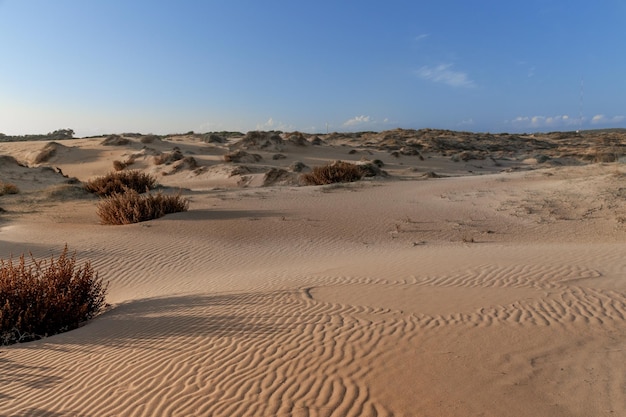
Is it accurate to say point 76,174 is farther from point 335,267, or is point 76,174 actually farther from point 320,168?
point 335,267

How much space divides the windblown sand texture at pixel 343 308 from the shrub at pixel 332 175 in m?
3.82

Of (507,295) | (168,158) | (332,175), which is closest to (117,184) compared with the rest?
(332,175)

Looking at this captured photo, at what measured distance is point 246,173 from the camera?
23250 millimetres

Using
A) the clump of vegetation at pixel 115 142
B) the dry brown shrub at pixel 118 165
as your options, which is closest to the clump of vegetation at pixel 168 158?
the dry brown shrub at pixel 118 165

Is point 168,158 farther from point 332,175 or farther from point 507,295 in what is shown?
point 507,295

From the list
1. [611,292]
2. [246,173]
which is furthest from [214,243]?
[246,173]

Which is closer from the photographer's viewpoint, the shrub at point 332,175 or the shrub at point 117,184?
the shrub at point 117,184

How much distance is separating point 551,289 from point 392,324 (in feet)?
9.01

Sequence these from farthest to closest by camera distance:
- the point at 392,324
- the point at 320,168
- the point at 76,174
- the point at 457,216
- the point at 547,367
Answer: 1. the point at 76,174
2. the point at 320,168
3. the point at 457,216
4. the point at 392,324
5. the point at 547,367

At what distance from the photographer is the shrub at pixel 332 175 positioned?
771 inches

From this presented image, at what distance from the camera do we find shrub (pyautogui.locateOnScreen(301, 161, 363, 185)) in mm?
19578

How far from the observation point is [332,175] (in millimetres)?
19625

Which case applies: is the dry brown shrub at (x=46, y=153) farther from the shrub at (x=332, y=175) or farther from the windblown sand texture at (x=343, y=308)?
the shrub at (x=332, y=175)

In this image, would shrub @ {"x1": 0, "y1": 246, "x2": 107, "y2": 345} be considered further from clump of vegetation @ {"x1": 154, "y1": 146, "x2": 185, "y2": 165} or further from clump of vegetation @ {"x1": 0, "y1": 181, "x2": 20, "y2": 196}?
clump of vegetation @ {"x1": 154, "y1": 146, "x2": 185, "y2": 165}
